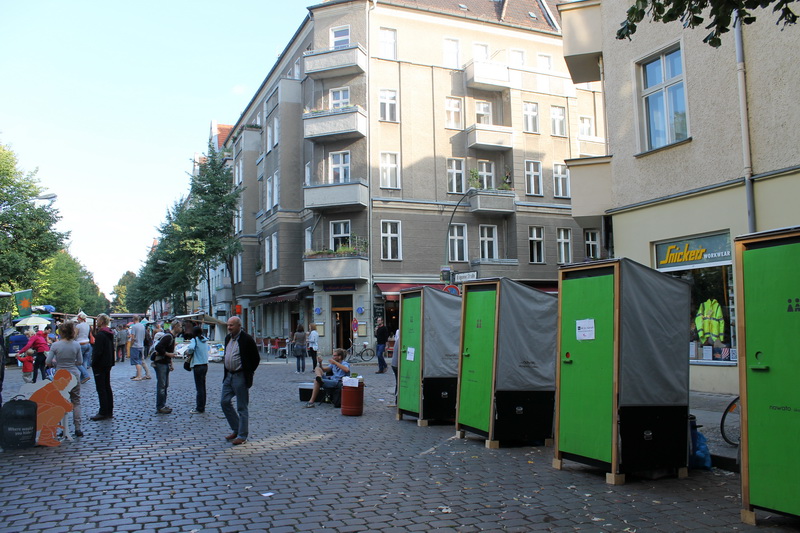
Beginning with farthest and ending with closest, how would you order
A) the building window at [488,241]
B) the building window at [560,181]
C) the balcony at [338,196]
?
the building window at [560,181] → the building window at [488,241] → the balcony at [338,196]

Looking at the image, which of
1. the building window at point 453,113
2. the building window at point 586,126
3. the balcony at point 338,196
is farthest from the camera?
the building window at point 586,126

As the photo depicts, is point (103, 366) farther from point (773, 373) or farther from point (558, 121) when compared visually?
point (558, 121)

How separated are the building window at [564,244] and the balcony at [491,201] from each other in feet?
12.2

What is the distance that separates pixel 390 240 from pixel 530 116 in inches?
449

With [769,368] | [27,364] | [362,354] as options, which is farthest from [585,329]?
[362,354]

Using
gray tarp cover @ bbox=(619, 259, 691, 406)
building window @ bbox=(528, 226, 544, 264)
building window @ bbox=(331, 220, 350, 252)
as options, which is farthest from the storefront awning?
gray tarp cover @ bbox=(619, 259, 691, 406)

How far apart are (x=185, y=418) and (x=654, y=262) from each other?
1035 centimetres

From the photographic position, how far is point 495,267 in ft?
116

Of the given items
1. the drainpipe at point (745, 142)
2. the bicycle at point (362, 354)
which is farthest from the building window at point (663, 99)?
the bicycle at point (362, 354)

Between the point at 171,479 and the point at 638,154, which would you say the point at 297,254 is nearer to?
the point at 638,154

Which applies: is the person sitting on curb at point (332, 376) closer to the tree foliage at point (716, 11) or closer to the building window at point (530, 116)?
the tree foliage at point (716, 11)

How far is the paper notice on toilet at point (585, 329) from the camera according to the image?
7.73m

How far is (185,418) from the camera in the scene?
1230 cm

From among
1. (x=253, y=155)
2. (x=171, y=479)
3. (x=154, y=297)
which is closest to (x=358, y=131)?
(x=253, y=155)
